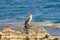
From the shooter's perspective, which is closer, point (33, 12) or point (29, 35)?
point (29, 35)

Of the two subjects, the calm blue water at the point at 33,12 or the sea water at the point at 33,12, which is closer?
the sea water at the point at 33,12

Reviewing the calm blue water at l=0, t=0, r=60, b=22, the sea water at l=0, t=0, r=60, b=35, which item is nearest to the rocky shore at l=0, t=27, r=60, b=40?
the sea water at l=0, t=0, r=60, b=35

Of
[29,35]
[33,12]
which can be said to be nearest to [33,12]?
[33,12]

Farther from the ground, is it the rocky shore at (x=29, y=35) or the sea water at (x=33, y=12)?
the sea water at (x=33, y=12)

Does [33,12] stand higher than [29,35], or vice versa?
[33,12]

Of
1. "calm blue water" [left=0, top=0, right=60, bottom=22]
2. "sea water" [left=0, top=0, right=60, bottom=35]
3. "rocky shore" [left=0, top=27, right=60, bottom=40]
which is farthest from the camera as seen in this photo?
"calm blue water" [left=0, top=0, right=60, bottom=22]

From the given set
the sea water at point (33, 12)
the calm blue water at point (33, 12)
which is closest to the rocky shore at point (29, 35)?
the sea water at point (33, 12)

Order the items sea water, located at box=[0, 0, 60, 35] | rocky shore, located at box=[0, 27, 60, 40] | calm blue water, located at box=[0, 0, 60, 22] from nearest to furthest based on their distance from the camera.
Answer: rocky shore, located at box=[0, 27, 60, 40], sea water, located at box=[0, 0, 60, 35], calm blue water, located at box=[0, 0, 60, 22]

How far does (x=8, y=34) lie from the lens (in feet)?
37.1

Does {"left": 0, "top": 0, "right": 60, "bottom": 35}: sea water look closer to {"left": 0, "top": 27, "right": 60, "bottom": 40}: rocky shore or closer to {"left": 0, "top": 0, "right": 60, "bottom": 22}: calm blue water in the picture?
{"left": 0, "top": 0, "right": 60, "bottom": 22}: calm blue water

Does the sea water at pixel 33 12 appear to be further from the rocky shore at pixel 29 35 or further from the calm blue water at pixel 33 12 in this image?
the rocky shore at pixel 29 35

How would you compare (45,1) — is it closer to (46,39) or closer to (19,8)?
(19,8)

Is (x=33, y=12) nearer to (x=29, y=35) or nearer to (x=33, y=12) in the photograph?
(x=33, y=12)

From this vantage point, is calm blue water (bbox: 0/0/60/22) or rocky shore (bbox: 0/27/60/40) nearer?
rocky shore (bbox: 0/27/60/40)
